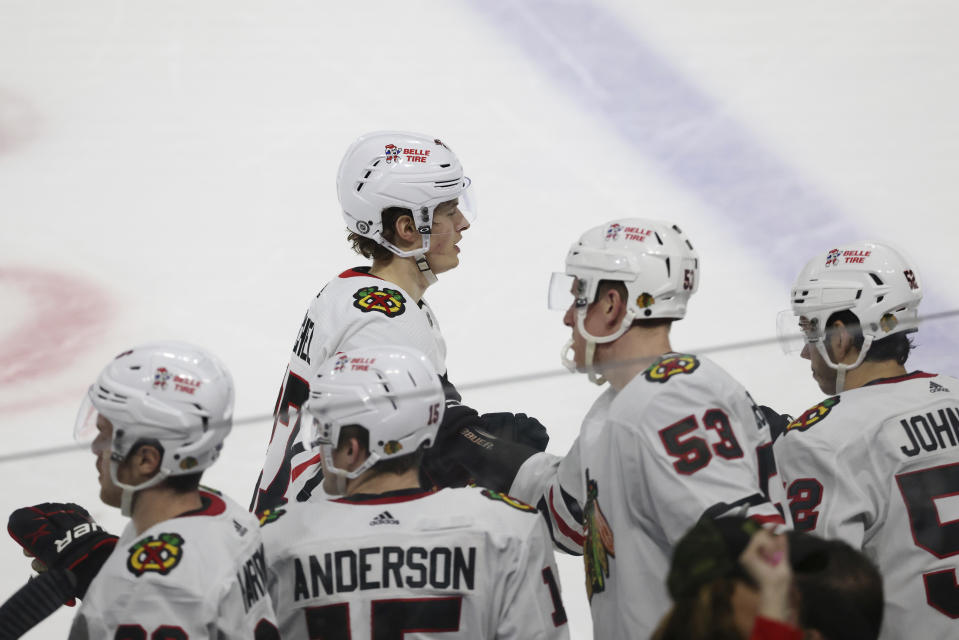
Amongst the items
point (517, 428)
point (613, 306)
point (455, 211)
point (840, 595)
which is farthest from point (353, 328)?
point (840, 595)

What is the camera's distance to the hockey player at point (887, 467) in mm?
2236

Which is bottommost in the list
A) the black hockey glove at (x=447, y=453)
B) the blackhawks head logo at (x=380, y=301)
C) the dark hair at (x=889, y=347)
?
the black hockey glove at (x=447, y=453)

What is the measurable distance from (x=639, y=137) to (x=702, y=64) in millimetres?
634

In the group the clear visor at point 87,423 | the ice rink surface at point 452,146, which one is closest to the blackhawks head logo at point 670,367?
the clear visor at point 87,423

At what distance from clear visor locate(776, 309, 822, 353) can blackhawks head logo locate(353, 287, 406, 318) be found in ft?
2.77

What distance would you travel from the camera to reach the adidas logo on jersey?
200cm

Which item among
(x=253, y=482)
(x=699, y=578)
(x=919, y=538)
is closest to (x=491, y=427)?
(x=253, y=482)

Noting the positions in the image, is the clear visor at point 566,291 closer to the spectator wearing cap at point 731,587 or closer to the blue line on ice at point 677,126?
the spectator wearing cap at point 731,587

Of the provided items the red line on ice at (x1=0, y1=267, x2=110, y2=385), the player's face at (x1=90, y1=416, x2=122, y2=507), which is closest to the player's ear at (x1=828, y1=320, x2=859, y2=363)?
the player's face at (x1=90, y1=416, x2=122, y2=507)

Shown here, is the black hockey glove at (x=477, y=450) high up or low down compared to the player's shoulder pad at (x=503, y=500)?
up

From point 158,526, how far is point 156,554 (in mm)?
65

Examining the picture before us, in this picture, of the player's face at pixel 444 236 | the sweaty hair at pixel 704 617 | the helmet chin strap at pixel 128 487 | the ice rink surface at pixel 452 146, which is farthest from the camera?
the ice rink surface at pixel 452 146

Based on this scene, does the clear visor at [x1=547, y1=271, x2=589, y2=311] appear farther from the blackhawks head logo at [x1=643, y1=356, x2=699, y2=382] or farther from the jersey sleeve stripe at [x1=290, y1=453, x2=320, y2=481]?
the jersey sleeve stripe at [x1=290, y1=453, x2=320, y2=481]

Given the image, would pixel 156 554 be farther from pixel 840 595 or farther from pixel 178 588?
pixel 840 595
